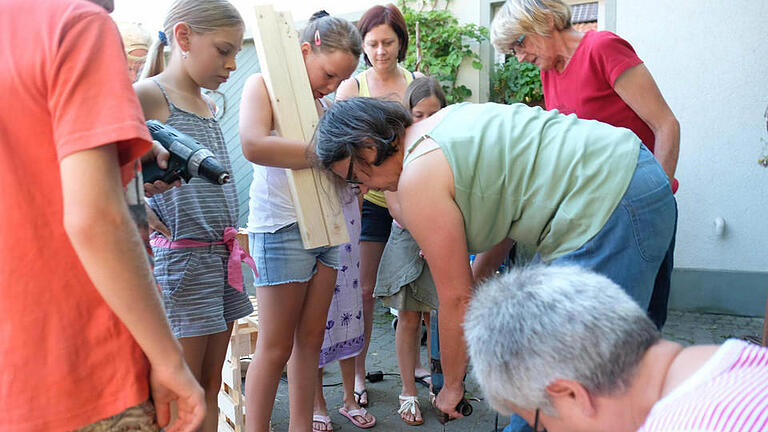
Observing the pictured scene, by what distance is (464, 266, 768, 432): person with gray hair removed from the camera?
1.13m

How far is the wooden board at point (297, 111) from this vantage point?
2.55 m

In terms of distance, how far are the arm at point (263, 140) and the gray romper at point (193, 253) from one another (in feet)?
0.73

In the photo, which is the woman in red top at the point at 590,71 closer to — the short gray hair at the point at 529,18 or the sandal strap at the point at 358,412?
the short gray hair at the point at 529,18

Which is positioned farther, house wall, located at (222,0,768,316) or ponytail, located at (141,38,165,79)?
house wall, located at (222,0,768,316)

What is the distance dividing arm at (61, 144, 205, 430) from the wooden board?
1.36m

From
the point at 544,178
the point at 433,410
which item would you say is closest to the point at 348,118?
the point at 544,178

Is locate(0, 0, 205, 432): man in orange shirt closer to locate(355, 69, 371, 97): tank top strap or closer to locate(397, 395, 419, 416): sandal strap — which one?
locate(397, 395, 419, 416): sandal strap

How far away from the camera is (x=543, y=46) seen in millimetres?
2709

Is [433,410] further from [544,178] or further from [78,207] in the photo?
[78,207]

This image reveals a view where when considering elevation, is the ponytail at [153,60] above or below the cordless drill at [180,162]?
above

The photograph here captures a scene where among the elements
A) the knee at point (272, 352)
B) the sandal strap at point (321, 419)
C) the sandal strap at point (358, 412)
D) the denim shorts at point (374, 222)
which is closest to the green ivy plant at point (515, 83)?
the denim shorts at point (374, 222)

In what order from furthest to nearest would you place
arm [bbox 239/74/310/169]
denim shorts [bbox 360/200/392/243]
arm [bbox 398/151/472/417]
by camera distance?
denim shorts [bbox 360/200/392/243], arm [bbox 239/74/310/169], arm [bbox 398/151/472/417]

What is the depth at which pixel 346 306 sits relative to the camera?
3.09 metres

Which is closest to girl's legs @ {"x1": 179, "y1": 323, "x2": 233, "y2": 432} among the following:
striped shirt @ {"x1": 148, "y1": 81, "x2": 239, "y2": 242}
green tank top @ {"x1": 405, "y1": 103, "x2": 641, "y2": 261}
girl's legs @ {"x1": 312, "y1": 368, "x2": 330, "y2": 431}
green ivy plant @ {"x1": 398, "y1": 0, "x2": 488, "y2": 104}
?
striped shirt @ {"x1": 148, "y1": 81, "x2": 239, "y2": 242}
